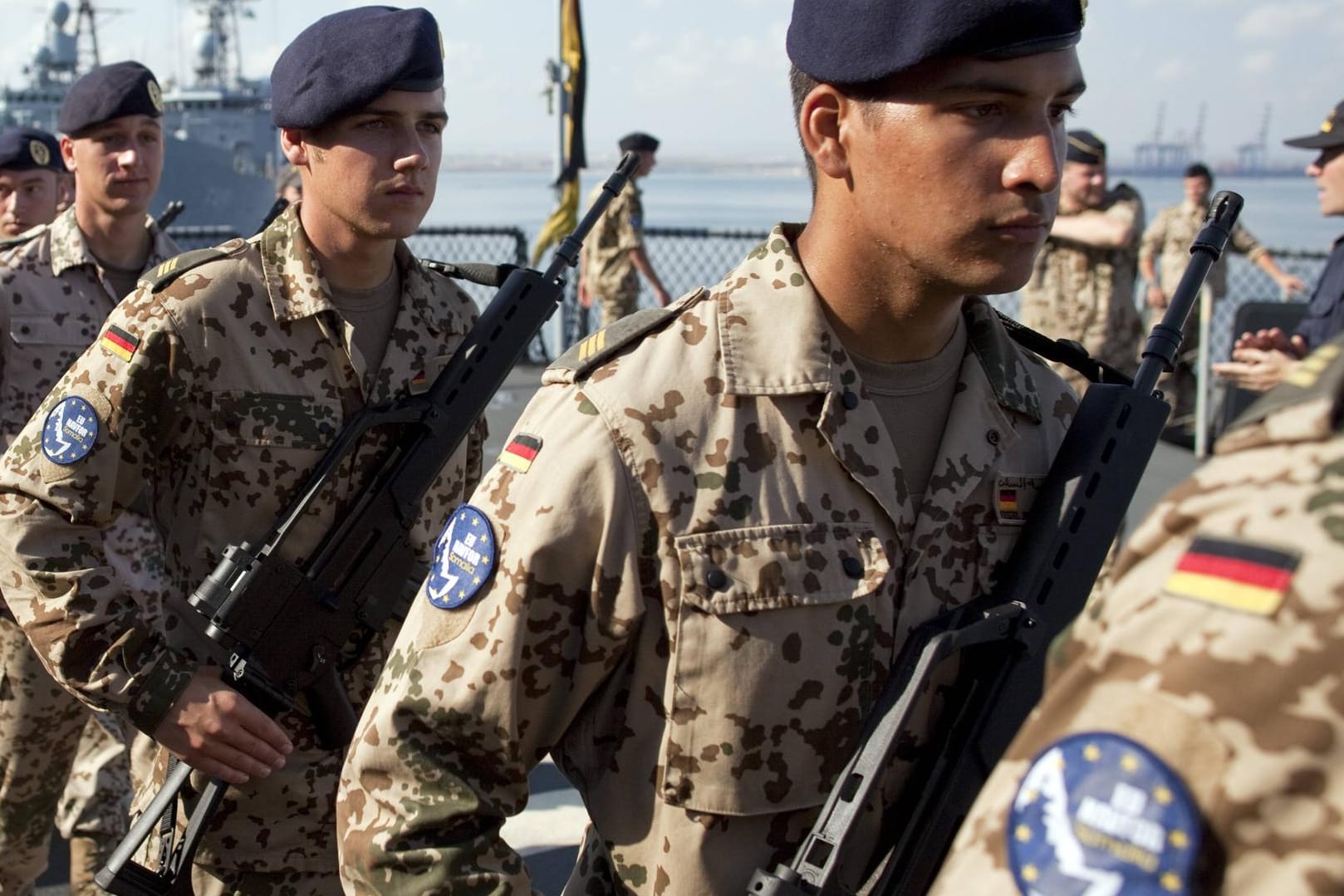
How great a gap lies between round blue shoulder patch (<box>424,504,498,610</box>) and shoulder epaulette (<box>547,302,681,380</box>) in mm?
202

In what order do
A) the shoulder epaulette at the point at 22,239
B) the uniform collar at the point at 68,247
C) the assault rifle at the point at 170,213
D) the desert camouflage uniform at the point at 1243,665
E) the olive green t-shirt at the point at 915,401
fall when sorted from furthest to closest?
1. the assault rifle at the point at 170,213
2. the shoulder epaulette at the point at 22,239
3. the uniform collar at the point at 68,247
4. the olive green t-shirt at the point at 915,401
5. the desert camouflage uniform at the point at 1243,665

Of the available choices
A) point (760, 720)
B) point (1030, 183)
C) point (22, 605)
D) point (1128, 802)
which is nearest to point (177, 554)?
point (22, 605)

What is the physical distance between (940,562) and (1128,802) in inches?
33.0

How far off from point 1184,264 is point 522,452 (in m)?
9.09

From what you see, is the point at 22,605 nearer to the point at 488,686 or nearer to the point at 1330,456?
the point at 488,686

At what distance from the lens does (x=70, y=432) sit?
256 cm

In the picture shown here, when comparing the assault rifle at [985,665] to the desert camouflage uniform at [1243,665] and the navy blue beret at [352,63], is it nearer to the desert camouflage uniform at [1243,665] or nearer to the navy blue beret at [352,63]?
the desert camouflage uniform at [1243,665]

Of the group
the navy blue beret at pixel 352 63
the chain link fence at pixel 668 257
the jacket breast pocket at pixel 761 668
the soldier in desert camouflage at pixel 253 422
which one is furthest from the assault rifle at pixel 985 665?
the chain link fence at pixel 668 257

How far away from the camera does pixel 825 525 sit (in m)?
1.59

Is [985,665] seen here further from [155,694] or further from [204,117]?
[204,117]

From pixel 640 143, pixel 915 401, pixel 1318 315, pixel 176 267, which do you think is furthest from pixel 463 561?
pixel 640 143

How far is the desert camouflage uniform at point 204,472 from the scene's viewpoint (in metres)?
2.56

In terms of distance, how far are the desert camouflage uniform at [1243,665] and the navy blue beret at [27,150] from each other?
544 cm

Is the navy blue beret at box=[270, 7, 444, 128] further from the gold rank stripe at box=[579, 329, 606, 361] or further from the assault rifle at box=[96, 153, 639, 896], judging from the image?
the gold rank stripe at box=[579, 329, 606, 361]
